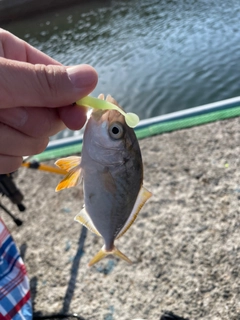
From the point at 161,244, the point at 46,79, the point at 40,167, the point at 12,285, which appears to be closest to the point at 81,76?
A: the point at 46,79

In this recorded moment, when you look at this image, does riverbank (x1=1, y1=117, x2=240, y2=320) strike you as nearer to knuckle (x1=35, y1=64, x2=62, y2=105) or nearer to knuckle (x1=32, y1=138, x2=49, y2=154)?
knuckle (x1=32, y1=138, x2=49, y2=154)

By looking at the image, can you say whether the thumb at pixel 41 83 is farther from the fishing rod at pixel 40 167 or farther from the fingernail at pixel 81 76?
the fishing rod at pixel 40 167

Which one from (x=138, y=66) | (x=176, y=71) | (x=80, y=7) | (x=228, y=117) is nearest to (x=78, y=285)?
(x=228, y=117)

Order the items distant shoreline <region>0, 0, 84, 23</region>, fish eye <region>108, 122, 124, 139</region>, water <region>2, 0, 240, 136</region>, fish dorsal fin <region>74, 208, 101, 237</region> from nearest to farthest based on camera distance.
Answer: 1. fish eye <region>108, 122, 124, 139</region>
2. fish dorsal fin <region>74, 208, 101, 237</region>
3. water <region>2, 0, 240, 136</region>
4. distant shoreline <region>0, 0, 84, 23</region>

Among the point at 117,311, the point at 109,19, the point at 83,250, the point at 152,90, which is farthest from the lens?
the point at 109,19

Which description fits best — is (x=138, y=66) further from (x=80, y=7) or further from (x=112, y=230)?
(x=80, y=7)

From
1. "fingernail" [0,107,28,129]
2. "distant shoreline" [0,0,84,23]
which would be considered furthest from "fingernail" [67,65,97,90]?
"distant shoreline" [0,0,84,23]
